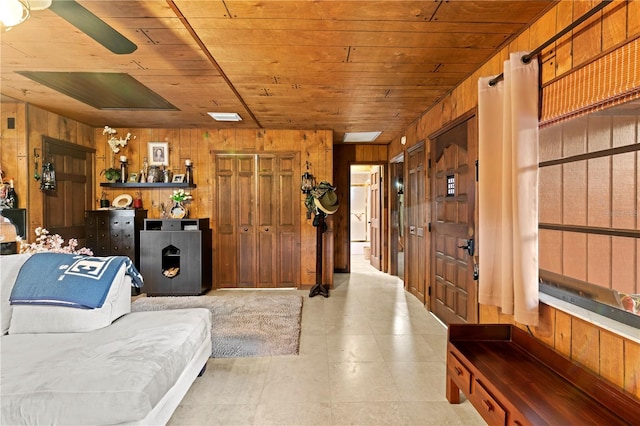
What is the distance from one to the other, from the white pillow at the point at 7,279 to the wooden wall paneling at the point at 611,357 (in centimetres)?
334

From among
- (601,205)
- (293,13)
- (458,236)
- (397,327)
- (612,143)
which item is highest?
(293,13)

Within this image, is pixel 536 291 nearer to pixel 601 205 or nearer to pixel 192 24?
pixel 601 205

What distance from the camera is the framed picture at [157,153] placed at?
477cm

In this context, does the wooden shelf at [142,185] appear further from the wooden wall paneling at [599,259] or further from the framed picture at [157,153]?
the wooden wall paneling at [599,259]

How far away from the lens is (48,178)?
3.75 m

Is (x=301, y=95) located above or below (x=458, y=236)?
above

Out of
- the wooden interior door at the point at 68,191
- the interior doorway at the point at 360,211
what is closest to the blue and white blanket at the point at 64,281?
the wooden interior door at the point at 68,191

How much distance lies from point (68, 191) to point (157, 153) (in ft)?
4.13

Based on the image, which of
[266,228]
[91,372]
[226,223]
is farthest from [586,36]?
[226,223]

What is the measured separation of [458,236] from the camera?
2.97 metres

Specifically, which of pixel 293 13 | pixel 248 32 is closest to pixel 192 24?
pixel 248 32

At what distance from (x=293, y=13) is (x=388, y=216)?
458 centimetres

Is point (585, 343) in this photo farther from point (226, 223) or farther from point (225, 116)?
point (226, 223)

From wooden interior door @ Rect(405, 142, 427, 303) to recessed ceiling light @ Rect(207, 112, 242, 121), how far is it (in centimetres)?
250
